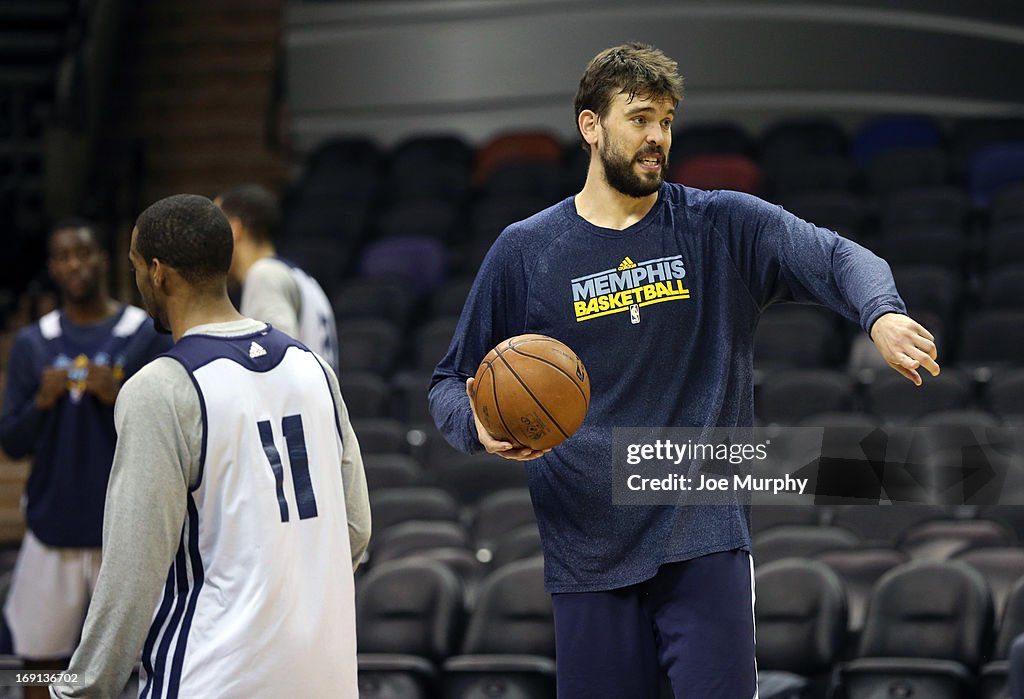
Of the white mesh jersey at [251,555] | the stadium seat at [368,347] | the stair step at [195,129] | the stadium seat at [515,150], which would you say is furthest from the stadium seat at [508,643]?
the stair step at [195,129]

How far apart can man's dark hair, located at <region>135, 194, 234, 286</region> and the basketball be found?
64 centimetres

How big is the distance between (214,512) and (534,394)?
2.28ft

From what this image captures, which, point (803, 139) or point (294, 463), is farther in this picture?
point (803, 139)

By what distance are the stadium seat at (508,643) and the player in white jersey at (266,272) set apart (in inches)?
48.3

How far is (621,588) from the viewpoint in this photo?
304 centimetres

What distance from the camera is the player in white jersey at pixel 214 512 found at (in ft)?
9.11

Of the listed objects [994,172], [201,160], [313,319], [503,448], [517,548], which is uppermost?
[201,160]

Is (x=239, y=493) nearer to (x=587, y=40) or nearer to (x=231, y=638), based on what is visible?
(x=231, y=638)

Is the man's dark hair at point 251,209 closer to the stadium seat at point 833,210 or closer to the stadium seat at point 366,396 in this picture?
the stadium seat at point 366,396

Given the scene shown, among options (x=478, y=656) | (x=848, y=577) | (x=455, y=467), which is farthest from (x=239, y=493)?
(x=455, y=467)

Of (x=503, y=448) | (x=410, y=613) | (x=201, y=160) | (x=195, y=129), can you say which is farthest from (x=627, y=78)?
(x=195, y=129)

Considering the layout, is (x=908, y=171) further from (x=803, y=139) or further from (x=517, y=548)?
(x=517, y=548)

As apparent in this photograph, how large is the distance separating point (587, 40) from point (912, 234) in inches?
172

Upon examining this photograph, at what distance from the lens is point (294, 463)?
9.71 ft
